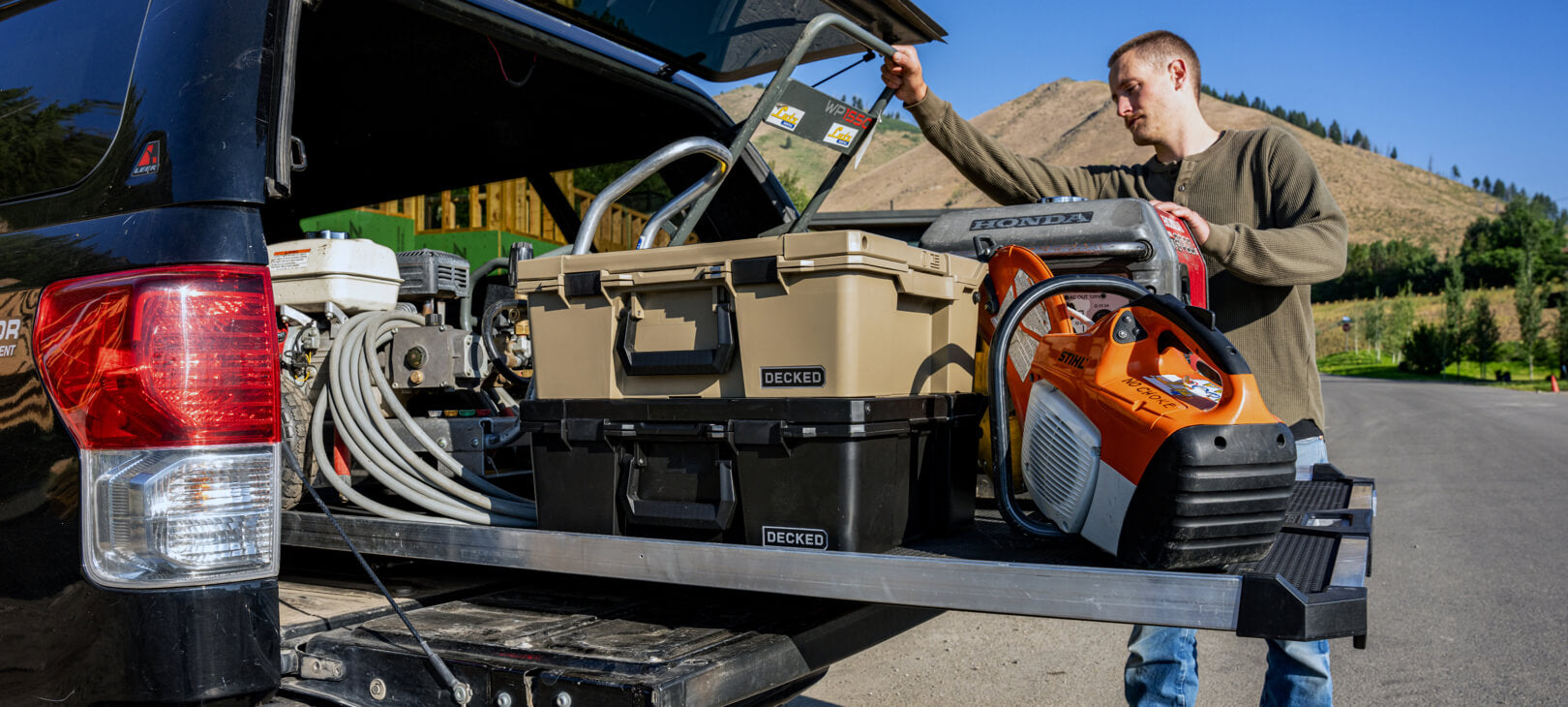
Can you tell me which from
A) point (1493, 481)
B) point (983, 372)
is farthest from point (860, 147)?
point (1493, 481)

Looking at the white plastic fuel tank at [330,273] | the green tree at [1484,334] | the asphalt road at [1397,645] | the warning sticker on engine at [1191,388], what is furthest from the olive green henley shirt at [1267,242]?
the green tree at [1484,334]

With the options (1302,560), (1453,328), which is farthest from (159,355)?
(1453,328)

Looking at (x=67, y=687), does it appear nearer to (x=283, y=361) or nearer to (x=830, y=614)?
(x=830, y=614)

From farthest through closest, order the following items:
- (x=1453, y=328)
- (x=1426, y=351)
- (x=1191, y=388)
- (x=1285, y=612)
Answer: (x=1426, y=351) → (x=1453, y=328) → (x=1191, y=388) → (x=1285, y=612)

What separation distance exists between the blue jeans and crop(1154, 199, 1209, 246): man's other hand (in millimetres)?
674

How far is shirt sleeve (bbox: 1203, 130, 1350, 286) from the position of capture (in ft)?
8.61

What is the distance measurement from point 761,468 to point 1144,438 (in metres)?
0.66

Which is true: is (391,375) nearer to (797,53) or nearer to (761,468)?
(797,53)

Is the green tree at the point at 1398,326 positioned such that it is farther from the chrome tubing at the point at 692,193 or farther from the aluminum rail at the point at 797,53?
the chrome tubing at the point at 692,193

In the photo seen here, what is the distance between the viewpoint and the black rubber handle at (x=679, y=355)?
1958mm

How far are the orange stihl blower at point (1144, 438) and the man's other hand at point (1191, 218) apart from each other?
0.54 m

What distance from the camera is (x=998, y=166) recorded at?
11.0ft

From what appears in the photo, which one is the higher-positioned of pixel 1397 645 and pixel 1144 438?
pixel 1144 438

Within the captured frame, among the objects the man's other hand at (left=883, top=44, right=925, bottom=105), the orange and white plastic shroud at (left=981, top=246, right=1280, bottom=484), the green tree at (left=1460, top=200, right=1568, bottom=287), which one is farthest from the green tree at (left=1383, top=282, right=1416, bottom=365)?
the orange and white plastic shroud at (left=981, top=246, right=1280, bottom=484)
